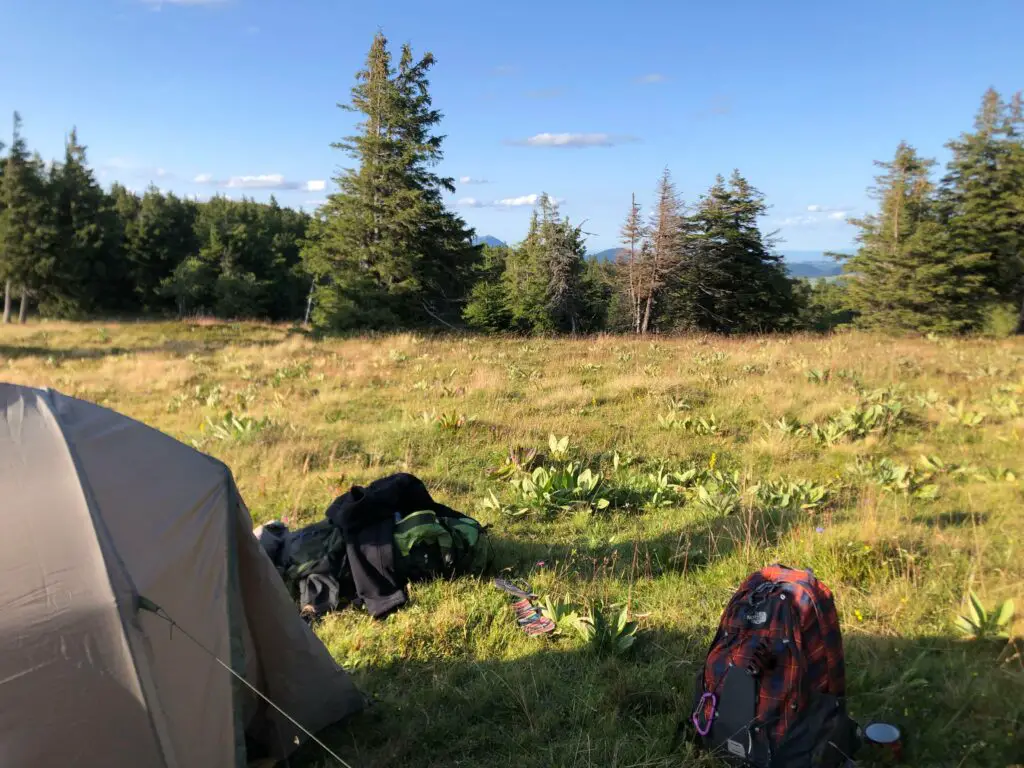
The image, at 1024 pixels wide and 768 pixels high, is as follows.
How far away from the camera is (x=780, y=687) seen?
275 cm

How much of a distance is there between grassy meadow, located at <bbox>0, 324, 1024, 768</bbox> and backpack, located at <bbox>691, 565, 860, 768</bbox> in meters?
0.28

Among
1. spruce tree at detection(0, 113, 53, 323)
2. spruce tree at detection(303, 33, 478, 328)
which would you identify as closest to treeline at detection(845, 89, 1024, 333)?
spruce tree at detection(303, 33, 478, 328)

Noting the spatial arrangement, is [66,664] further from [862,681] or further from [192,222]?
[192,222]

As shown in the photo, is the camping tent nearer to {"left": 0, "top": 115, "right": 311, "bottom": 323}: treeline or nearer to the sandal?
the sandal

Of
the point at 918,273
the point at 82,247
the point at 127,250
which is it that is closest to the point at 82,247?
the point at 82,247

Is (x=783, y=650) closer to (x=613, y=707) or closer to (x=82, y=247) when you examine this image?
(x=613, y=707)

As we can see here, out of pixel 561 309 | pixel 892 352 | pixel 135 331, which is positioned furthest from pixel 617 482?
pixel 561 309

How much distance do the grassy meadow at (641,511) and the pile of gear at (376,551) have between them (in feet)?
0.64

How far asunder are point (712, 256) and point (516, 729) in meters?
33.4

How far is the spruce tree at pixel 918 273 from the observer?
26141mm

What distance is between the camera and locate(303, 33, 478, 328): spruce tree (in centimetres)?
2298

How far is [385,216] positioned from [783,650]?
2325 centimetres

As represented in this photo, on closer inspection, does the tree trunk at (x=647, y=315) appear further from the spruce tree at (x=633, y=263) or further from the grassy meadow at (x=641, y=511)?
the grassy meadow at (x=641, y=511)

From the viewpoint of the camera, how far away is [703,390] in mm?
11031
